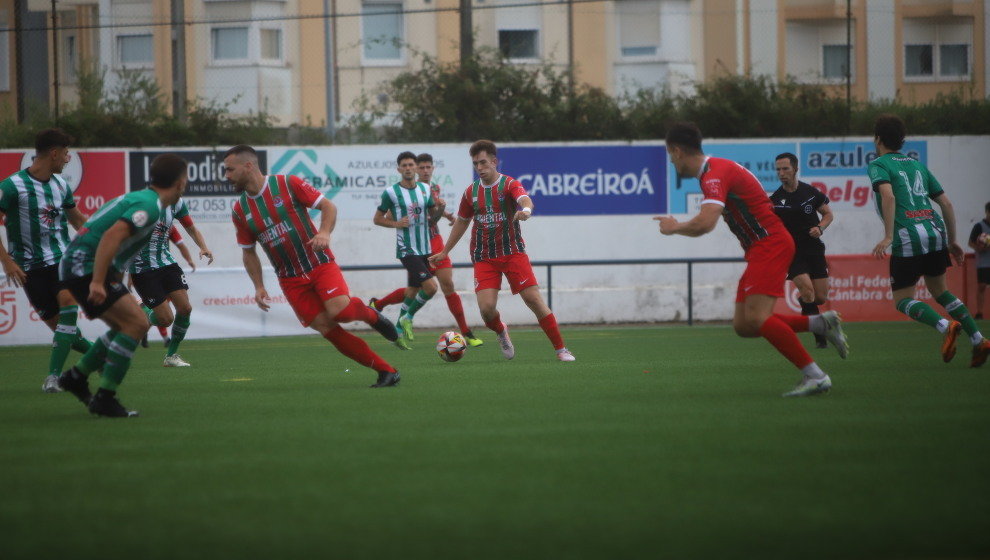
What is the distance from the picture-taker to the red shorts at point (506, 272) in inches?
469

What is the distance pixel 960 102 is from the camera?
2241cm

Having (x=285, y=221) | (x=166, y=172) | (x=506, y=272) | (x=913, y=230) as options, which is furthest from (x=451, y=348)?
(x=166, y=172)

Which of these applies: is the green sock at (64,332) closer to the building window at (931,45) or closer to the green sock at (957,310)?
the green sock at (957,310)

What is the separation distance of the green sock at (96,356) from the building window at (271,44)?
26.1 m

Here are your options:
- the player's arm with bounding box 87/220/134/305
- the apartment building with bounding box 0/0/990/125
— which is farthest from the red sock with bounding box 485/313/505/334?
the apartment building with bounding box 0/0/990/125

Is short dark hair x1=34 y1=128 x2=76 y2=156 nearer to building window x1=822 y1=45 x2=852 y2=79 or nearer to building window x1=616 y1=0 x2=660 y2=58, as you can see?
building window x1=616 y1=0 x2=660 y2=58

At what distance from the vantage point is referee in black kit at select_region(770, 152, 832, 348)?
42.3 ft

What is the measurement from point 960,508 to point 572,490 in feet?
4.97

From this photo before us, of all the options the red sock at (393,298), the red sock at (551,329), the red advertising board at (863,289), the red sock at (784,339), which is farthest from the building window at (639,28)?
the red sock at (784,339)

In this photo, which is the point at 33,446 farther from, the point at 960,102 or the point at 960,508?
the point at 960,102

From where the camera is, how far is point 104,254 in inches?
285

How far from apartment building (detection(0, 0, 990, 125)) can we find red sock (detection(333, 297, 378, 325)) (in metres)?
21.5

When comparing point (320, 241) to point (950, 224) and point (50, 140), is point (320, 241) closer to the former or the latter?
point (50, 140)

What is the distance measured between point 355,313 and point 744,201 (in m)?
2.87
